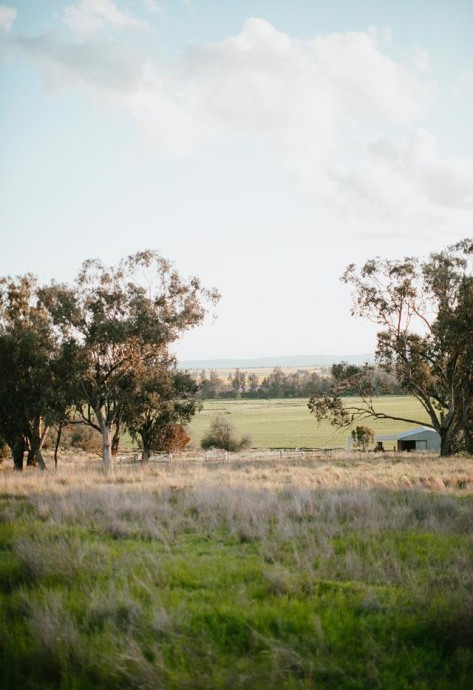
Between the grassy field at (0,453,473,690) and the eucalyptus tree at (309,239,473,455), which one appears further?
the eucalyptus tree at (309,239,473,455)

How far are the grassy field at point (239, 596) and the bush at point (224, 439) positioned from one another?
5361 cm

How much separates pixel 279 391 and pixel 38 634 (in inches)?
6817

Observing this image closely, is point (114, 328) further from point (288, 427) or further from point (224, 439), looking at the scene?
point (288, 427)

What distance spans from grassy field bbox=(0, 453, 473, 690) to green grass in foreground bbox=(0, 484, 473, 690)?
19mm

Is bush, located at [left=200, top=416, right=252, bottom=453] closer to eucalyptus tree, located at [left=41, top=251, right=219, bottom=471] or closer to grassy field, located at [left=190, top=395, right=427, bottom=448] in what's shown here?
grassy field, located at [left=190, top=395, right=427, bottom=448]

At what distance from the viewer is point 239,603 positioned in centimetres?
540

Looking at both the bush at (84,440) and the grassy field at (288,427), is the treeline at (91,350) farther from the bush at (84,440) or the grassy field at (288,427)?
the grassy field at (288,427)

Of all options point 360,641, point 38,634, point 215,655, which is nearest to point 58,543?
point 38,634

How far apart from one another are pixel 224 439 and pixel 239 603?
59197mm

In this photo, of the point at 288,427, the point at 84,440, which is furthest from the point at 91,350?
the point at 288,427

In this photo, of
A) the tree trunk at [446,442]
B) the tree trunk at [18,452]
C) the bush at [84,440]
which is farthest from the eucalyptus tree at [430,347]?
the bush at [84,440]

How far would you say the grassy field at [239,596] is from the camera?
4.25 m

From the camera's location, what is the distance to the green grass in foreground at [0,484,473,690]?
4234 millimetres

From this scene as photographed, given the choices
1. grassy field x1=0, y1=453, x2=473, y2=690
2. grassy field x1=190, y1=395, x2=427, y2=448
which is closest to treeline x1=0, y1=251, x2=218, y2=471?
grassy field x1=0, y1=453, x2=473, y2=690
